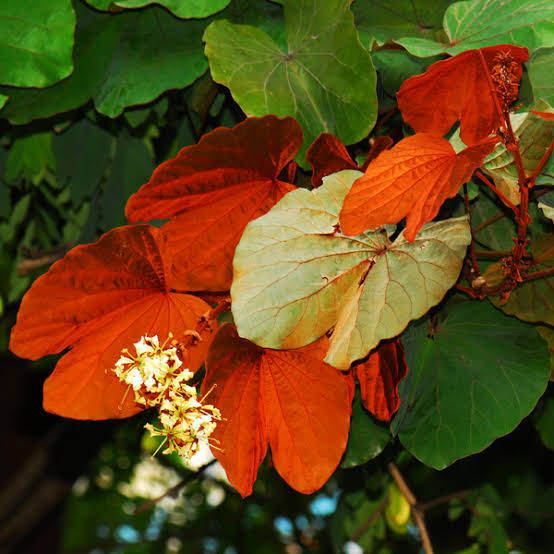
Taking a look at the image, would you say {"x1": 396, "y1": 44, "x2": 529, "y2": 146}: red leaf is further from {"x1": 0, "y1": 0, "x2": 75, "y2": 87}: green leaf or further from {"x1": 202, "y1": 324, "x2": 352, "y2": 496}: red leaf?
{"x1": 0, "y1": 0, "x2": 75, "y2": 87}: green leaf

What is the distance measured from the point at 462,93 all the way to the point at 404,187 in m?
0.09

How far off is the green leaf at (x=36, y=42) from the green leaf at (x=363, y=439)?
442 millimetres

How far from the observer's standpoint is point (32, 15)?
2.14ft

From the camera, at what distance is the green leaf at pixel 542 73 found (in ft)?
1.90

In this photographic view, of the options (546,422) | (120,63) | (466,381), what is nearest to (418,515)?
(546,422)

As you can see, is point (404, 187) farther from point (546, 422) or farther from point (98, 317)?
point (546, 422)

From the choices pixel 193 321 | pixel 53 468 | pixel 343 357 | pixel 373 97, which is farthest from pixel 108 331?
pixel 53 468

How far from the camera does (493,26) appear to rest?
23.1 inches

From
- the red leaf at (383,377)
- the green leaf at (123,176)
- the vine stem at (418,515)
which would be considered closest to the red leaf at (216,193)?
the red leaf at (383,377)

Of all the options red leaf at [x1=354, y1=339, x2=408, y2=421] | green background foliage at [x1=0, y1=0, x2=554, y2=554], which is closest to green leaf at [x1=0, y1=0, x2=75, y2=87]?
green background foliage at [x1=0, y1=0, x2=554, y2=554]

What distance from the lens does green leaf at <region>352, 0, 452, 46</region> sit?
684 mm

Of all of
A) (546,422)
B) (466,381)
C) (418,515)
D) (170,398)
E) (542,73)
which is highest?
(542,73)

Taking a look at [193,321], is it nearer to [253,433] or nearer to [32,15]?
[253,433]

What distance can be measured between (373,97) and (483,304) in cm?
22
